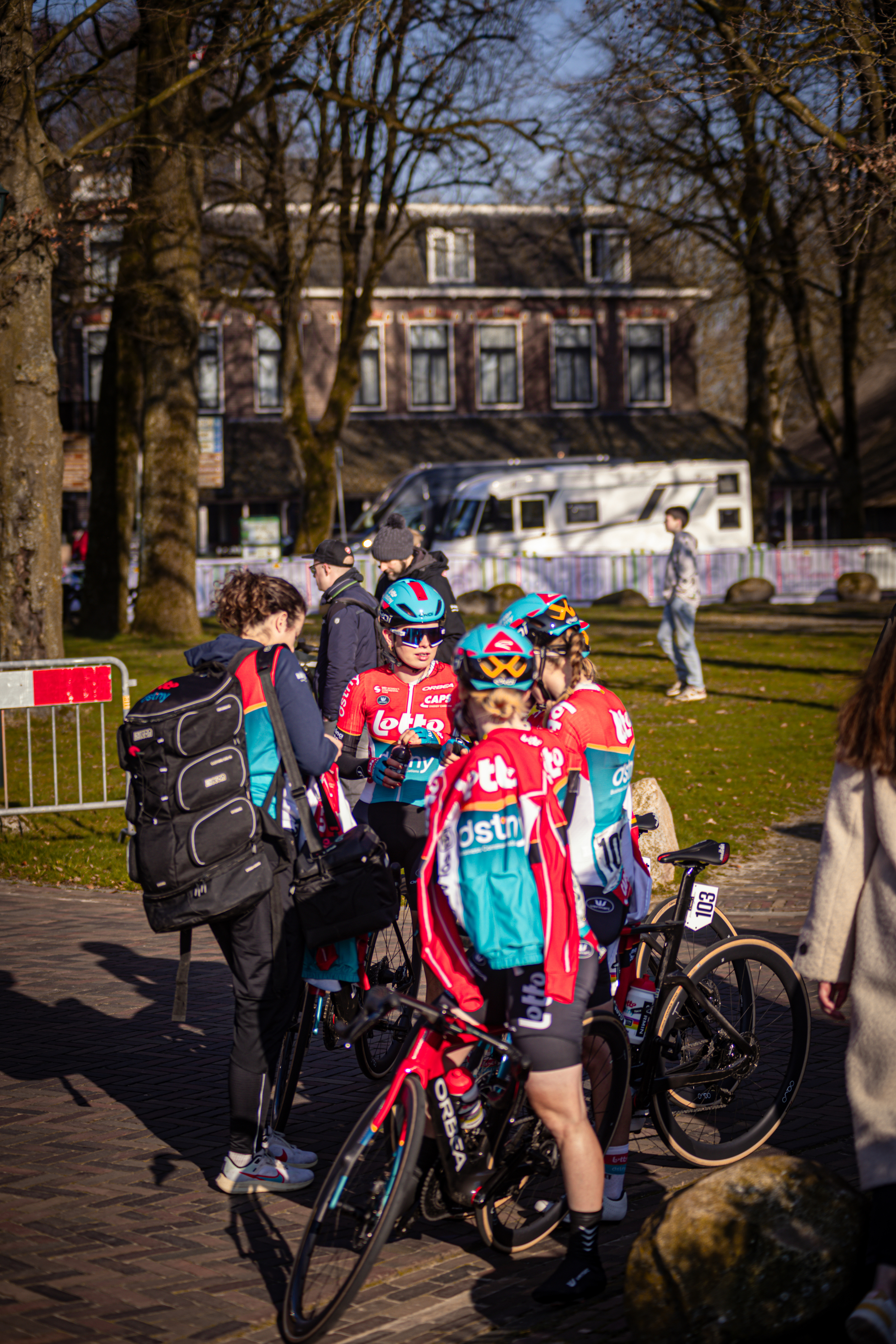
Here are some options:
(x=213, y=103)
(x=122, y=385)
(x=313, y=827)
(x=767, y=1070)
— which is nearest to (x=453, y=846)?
(x=313, y=827)

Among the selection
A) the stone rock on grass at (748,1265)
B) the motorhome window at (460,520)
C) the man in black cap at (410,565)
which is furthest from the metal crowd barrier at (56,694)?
the motorhome window at (460,520)

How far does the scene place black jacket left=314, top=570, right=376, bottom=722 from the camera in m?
7.33

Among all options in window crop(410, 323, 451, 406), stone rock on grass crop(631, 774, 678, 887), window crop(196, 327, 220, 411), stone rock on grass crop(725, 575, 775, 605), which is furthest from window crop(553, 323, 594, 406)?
stone rock on grass crop(631, 774, 678, 887)

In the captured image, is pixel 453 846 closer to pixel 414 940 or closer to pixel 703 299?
pixel 414 940

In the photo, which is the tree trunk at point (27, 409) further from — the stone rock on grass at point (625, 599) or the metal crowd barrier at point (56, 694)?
the stone rock on grass at point (625, 599)

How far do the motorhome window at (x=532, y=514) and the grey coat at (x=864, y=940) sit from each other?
25765 millimetres

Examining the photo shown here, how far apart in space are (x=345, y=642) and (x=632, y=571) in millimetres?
21992

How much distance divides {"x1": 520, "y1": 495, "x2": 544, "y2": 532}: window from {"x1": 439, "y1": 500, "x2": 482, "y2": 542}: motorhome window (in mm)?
1036

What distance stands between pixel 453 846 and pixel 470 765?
21cm

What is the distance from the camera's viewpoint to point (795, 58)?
42.5ft

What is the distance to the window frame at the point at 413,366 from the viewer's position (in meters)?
40.2

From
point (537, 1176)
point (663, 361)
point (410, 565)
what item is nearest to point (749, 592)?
point (663, 361)

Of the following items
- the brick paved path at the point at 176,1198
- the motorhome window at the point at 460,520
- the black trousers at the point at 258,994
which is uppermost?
the motorhome window at the point at 460,520

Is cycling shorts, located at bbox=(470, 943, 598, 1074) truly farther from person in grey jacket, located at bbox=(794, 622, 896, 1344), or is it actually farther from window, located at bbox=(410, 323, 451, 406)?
window, located at bbox=(410, 323, 451, 406)
